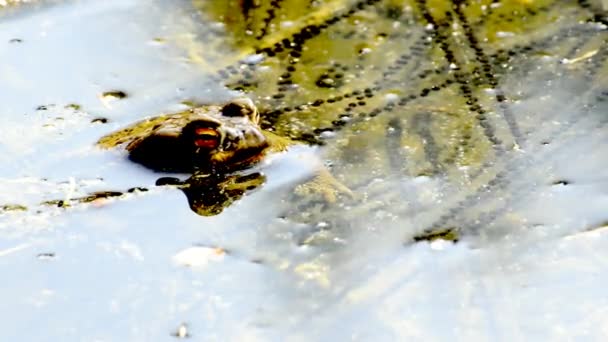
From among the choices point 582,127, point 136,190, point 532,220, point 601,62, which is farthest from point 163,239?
point 601,62

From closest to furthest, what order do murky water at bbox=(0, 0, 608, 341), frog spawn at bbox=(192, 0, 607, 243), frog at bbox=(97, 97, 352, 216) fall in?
1. murky water at bbox=(0, 0, 608, 341)
2. frog at bbox=(97, 97, 352, 216)
3. frog spawn at bbox=(192, 0, 607, 243)

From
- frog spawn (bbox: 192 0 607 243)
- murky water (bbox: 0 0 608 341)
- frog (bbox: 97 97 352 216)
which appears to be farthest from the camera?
frog spawn (bbox: 192 0 607 243)

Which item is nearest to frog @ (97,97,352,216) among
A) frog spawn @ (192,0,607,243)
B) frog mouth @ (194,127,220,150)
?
frog mouth @ (194,127,220,150)

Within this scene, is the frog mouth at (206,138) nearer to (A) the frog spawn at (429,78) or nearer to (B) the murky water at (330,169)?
(B) the murky water at (330,169)

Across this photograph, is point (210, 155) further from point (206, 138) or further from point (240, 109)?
point (240, 109)

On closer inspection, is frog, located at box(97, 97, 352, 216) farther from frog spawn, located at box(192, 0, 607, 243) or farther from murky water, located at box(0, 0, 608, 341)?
frog spawn, located at box(192, 0, 607, 243)

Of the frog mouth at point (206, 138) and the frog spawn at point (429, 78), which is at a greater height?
the frog mouth at point (206, 138)

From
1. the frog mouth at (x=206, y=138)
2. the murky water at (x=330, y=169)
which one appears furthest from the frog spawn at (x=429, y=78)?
the frog mouth at (x=206, y=138)

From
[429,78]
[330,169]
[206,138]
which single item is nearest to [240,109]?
[206,138]
